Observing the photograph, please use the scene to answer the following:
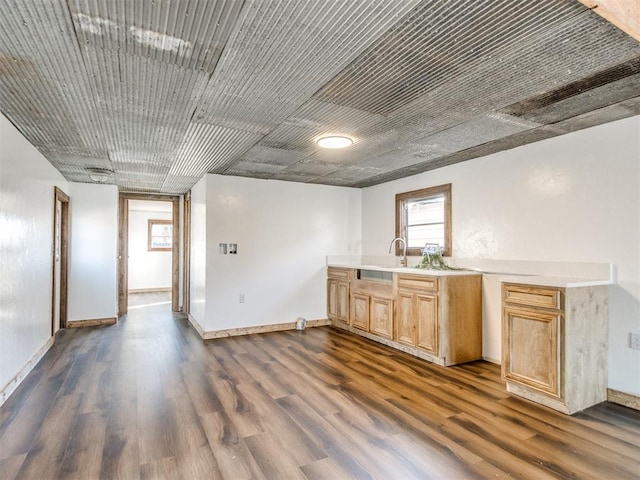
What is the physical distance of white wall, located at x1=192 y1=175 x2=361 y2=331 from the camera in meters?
4.81

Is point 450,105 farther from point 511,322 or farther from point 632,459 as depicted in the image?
point 632,459

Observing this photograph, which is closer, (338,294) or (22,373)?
(22,373)

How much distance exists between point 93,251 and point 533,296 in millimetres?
5845

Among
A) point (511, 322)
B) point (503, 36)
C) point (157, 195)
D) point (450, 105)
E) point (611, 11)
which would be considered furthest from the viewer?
point (157, 195)

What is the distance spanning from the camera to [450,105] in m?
2.53

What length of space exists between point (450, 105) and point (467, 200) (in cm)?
179

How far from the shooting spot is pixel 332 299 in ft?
17.8

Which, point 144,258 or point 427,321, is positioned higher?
point 144,258

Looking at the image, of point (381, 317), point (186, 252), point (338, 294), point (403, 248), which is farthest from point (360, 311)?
point (186, 252)

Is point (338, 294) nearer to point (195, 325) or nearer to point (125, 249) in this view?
point (195, 325)

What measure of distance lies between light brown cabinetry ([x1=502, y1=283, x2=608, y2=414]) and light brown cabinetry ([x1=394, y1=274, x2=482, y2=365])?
722 millimetres

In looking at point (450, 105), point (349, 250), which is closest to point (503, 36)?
point (450, 105)

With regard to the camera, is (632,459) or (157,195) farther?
(157,195)

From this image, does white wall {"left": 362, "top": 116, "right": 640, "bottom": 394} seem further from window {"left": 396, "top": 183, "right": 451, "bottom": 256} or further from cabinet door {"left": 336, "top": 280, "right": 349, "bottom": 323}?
cabinet door {"left": 336, "top": 280, "right": 349, "bottom": 323}
